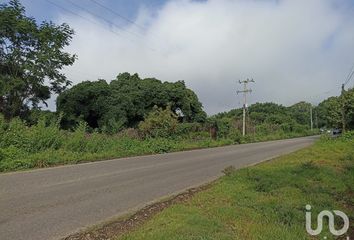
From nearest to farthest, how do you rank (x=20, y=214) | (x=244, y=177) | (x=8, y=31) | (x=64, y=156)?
1. (x=20, y=214)
2. (x=244, y=177)
3. (x=64, y=156)
4. (x=8, y=31)

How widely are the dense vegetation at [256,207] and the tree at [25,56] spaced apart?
23367mm

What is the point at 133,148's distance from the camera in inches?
1195

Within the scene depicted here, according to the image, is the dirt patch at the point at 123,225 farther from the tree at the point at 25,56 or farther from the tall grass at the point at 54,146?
the tree at the point at 25,56

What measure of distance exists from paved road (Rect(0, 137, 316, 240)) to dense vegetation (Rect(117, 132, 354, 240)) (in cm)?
141

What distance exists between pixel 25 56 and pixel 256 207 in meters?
29.3

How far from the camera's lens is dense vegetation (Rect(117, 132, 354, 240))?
748 cm

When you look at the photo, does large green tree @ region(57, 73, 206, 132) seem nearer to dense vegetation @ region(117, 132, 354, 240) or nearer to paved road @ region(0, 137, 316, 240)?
Result: paved road @ region(0, 137, 316, 240)

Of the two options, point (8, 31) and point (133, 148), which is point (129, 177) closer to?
point (133, 148)

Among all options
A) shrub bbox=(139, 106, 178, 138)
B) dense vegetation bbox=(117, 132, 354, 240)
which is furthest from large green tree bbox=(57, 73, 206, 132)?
dense vegetation bbox=(117, 132, 354, 240)

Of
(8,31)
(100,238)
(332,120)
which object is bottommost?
(100,238)

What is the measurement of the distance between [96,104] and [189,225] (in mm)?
40145

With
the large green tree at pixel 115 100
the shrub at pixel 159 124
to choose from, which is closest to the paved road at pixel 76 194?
the shrub at pixel 159 124

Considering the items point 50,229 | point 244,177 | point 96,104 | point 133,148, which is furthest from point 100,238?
point 96,104

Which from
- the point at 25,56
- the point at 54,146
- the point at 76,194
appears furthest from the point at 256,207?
the point at 25,56
